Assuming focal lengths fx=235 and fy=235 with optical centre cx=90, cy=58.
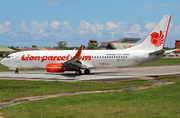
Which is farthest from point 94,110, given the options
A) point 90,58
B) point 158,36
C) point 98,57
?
point 158,36

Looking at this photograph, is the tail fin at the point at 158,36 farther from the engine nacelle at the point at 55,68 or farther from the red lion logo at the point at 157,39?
the engine nacelle at the point at 55,68

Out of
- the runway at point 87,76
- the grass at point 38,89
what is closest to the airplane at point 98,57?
the runway at point 87,76

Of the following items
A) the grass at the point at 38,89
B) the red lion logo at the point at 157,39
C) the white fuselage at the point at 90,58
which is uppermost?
the red lion logo at the point at 157,39

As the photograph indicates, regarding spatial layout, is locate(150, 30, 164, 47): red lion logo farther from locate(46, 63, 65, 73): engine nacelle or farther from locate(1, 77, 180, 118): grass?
locate(1, 77, 180, 118): grass

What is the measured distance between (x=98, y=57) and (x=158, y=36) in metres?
10.3

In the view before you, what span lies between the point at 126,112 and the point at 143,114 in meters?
0.96

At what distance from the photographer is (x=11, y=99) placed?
692 inches

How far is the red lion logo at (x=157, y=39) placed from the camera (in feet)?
124

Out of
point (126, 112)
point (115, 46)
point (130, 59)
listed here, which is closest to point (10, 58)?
point (130, 59)

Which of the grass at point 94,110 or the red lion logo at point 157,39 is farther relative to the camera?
the red lion logo at point 157,39

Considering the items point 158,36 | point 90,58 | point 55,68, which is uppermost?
point 158,36

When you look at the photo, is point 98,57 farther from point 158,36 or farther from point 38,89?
point 38,89

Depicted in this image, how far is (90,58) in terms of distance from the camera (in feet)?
131

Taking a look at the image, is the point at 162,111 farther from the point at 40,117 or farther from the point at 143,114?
the point at 40,117
